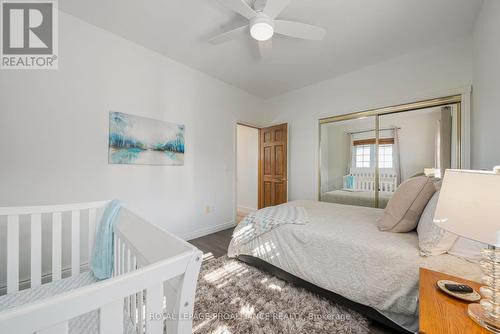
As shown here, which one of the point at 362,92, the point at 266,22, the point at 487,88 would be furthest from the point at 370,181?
the point at 266,22

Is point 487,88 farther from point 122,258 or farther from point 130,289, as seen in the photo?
point 122,258

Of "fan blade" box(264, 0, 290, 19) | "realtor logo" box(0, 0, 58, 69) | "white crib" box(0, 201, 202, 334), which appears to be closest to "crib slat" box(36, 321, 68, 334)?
"white crib" box(0, 201, 202, 334)

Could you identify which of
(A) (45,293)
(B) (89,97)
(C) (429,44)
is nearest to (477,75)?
(C) (429,44)

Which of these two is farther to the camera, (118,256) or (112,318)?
(118,256)

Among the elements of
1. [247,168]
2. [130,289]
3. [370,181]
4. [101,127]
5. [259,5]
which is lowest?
[130,289]

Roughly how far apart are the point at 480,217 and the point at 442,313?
420mm

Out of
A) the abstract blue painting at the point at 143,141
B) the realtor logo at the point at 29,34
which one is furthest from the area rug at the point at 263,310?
the realtor logo at the point at 29,34

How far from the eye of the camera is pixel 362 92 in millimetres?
3154

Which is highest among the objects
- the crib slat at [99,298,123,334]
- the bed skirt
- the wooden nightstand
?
the crib slat at [99,298,123,334]

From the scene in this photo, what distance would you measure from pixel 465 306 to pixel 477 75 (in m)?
2.51

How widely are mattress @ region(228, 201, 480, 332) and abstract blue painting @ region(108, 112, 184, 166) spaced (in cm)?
176

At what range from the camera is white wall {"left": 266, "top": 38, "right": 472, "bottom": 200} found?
2.45 metres

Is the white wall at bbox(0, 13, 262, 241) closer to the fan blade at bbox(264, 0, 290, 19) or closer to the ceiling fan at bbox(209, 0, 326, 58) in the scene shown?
the ceiling fan at bbox(209, 0, 326, 58)

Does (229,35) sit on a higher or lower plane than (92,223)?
higher
